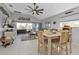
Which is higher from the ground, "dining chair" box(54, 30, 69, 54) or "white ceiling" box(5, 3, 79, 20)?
"white ceiling" box(5, 3, 79, 20)

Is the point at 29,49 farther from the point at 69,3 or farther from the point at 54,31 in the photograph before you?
the point at 69,3

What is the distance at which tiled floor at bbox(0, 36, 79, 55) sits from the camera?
6.57ft

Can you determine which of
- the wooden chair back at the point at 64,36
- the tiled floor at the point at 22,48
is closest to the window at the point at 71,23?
the wooden chair back at the point at 64,36

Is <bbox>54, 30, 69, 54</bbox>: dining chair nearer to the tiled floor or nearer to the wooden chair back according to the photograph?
the wooden chair back

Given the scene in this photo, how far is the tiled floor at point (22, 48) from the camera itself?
6.57 feet

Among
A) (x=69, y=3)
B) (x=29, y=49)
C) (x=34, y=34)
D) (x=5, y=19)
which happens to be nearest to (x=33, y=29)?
(x=34, y=34)

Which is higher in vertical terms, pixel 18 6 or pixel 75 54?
pixel 18 6

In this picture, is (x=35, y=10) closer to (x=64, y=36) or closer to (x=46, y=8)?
(x=46, y=8)

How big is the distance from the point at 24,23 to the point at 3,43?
523 millimetres

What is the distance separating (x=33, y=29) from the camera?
205 cm

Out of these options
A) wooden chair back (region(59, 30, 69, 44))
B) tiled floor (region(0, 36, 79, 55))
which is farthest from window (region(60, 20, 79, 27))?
tiled floor (region(0, 36, 79, 55))
